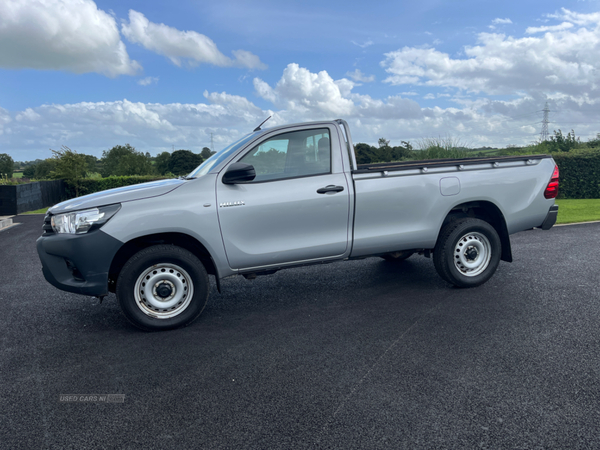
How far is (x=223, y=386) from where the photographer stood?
3541mm

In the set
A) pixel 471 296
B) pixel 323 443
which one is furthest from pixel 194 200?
pixel 471 296

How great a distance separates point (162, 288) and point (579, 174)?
62.5 feet

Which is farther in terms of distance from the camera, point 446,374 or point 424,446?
point 446,374

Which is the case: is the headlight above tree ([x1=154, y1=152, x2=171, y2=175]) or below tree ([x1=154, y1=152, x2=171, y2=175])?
below

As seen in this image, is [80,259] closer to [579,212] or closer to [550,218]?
[550,218]

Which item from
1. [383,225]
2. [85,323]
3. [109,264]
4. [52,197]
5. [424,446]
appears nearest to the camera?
[424,446]

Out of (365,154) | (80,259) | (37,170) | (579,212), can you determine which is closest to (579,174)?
(579,212)

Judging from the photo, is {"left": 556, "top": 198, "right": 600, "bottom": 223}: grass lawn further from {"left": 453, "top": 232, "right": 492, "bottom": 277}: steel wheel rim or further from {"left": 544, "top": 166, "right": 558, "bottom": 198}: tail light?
{"left": 453, "top": 232, "right": 492, "bottom": 277}: steel wheel rim

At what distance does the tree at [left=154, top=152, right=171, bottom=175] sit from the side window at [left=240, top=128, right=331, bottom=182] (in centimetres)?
6366

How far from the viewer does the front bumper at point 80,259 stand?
4.52 m

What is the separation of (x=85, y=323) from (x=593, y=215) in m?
13.4

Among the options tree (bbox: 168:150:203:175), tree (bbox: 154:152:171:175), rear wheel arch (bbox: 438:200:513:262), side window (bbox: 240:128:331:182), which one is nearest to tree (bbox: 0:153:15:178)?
tree (bbox: 154:152:171:175)

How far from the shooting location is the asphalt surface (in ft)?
9.54

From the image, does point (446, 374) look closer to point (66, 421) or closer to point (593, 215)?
point (66, 421)
